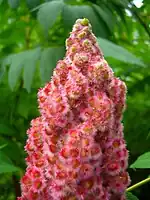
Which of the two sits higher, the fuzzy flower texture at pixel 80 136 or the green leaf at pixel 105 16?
the green leaf at pixel 105 16

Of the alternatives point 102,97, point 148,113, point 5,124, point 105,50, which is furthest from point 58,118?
point 148,113

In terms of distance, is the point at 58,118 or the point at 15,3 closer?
the point at 58,118

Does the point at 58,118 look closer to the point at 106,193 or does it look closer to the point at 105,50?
the point at 106,193

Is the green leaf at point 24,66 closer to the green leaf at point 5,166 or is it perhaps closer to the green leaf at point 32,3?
the green leaf at point 32,3

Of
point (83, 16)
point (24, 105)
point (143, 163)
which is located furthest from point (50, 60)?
point (143, 163)

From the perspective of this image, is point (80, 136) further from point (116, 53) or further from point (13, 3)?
point (13, 3)

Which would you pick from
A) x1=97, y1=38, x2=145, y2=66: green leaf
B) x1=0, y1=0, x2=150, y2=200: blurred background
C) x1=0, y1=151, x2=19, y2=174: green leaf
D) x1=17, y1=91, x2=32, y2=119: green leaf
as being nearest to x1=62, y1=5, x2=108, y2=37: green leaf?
x1=0, y1=0, x2=150, y2=200: blurred background

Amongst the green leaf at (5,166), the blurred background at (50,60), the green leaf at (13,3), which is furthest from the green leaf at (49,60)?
the green leaf at (5,166)
